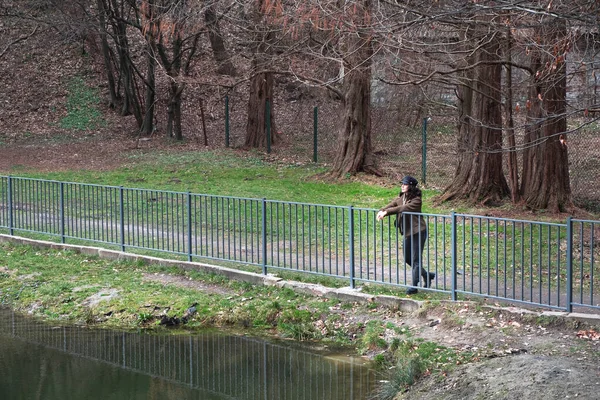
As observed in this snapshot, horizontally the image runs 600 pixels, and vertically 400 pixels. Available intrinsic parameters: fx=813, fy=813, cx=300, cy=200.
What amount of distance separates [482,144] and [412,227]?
317 inches

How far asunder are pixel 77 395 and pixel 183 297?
2748 millimetres

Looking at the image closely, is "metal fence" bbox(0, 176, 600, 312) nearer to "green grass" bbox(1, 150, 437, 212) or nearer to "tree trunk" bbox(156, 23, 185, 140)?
"green grass" bbox(1, 150, 437, 212)

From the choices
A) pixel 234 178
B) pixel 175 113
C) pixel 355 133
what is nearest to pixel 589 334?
pixel 355 133

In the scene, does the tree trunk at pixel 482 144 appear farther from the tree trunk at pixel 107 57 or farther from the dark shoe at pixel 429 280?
the tree trunk at pixel 107 57

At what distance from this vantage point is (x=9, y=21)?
37.1m

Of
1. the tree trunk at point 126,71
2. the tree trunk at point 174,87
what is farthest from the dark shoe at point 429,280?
the tree trunk at point 126,71

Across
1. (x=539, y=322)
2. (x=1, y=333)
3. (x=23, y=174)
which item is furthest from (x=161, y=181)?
(x=539, y=322)

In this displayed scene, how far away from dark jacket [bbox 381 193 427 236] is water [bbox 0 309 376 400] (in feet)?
7.36

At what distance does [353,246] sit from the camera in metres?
11.8

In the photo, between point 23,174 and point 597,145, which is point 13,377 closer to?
point 23,174

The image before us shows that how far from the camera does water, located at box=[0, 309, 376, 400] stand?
9.48 meters

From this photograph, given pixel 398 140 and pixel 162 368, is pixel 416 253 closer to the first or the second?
pixel 162 368

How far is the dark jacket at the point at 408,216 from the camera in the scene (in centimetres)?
1127

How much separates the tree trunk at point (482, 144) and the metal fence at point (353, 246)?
6.18 feet
